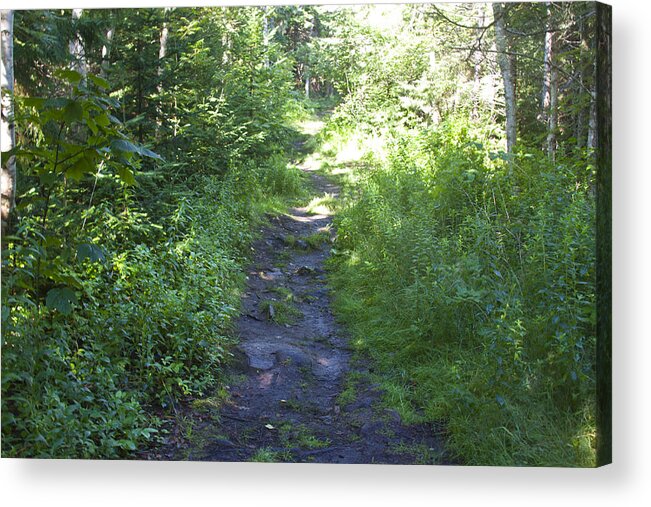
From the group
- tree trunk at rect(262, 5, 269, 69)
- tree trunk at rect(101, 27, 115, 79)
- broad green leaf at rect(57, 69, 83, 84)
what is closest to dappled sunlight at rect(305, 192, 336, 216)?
tree trunk at rect(262, 5, 269, 69)

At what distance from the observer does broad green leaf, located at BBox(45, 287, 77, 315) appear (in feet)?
12.6

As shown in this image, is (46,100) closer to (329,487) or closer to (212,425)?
(212,425)

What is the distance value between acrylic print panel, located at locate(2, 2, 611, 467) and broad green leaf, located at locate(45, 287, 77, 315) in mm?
17

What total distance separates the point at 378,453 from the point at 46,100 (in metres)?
2.97

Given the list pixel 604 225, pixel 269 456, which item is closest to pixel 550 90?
pixel 604 225

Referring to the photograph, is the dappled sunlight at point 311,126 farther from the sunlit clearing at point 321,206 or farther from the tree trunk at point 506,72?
the tree trunk at point 506,72

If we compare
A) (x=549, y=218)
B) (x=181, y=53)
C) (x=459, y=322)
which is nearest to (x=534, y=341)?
(x=459, y=322)

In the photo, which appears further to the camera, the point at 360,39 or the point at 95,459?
the point at 360,39

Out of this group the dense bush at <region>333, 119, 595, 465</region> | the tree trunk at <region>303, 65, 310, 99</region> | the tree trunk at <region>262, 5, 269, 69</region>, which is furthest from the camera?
the tree trunk at <region>303, 65, 310, 99</region>

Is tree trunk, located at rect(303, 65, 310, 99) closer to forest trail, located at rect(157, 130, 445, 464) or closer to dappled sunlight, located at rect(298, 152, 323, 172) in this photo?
dappled sunlight, located at rect(298, 152, 323, 172)

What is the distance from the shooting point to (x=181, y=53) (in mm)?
4371

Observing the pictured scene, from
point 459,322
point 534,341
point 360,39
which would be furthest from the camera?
point 360,39

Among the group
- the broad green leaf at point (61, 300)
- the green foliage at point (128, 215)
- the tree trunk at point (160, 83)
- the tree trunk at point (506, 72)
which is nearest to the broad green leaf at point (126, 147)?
the green foliage at point (128, 215)

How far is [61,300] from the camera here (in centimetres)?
385
